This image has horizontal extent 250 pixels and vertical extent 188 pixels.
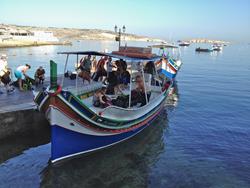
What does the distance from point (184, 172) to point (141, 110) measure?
11.6ft

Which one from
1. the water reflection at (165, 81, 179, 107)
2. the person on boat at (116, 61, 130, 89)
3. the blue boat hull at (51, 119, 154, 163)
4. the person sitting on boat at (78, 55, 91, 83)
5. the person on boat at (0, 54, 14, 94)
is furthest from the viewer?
the water reflection at (165, 81, 179, 107)

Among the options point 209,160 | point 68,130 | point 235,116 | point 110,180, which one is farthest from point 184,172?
point 235,116

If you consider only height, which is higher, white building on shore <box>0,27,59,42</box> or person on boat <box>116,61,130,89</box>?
white building on shore <box>0,27,59,42</box>

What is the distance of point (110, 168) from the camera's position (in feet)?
36.8

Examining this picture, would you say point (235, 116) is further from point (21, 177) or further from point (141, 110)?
point (21, 177)

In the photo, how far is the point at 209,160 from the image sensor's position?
1268 cm

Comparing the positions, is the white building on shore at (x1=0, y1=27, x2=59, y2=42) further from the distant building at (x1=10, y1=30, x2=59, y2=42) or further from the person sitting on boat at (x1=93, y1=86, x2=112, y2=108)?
the person sitting on boat at (x1=93, y1=86, x2=112, y2=108)

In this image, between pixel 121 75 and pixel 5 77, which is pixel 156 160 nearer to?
pixel 121 75

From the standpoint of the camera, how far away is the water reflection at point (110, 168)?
33.6 feet

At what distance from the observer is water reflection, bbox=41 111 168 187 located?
10.2 meters

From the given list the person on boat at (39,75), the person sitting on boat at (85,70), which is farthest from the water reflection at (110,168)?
the person on boat at (39,75)

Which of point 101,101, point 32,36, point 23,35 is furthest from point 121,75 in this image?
point 23,35

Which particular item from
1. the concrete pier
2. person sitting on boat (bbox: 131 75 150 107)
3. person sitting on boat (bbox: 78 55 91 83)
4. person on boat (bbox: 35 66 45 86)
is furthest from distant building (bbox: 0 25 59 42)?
person sitting on boat (bbox: 131 75 150 107)

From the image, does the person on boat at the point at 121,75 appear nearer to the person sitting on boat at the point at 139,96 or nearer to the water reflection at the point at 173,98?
the person sitting on boat at the point at 139,96
